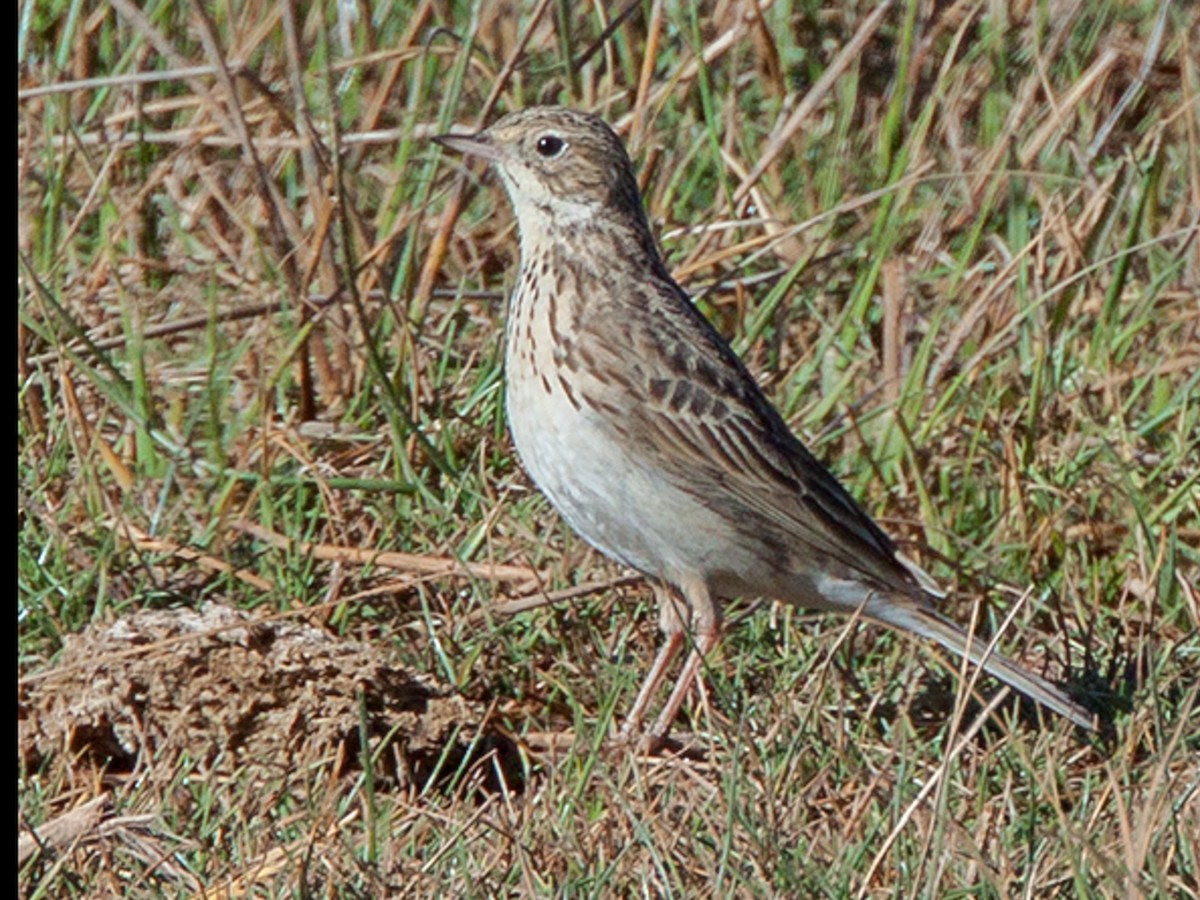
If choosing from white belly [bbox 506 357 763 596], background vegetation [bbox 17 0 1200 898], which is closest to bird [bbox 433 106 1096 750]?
white belly [bbox 506 357 763 596]

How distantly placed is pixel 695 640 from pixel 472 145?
4.25 feet

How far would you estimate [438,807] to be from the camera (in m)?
4.82

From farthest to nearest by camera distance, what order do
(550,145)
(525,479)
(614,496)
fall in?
(525,479) → (550,145) → (614,496)

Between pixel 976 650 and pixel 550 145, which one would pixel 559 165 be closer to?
pixel 550 145

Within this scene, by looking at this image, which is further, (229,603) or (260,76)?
(260,76)

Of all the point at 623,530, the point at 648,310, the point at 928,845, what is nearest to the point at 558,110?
the point at 648,310

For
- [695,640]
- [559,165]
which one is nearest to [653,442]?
[695,640]

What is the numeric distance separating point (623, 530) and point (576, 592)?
1.34ft

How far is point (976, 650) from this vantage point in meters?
5.36

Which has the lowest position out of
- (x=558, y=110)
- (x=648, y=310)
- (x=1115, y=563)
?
(x=1115, y=563)

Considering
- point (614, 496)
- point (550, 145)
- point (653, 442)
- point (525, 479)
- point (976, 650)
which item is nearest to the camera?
point (614, 496)

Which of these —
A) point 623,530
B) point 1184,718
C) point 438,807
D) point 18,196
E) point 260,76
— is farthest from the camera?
point 260,76

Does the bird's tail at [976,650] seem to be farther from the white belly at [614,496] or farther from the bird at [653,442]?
the white belly at [614,496]

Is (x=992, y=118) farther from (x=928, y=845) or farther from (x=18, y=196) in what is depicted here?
(x=928, y=845)
